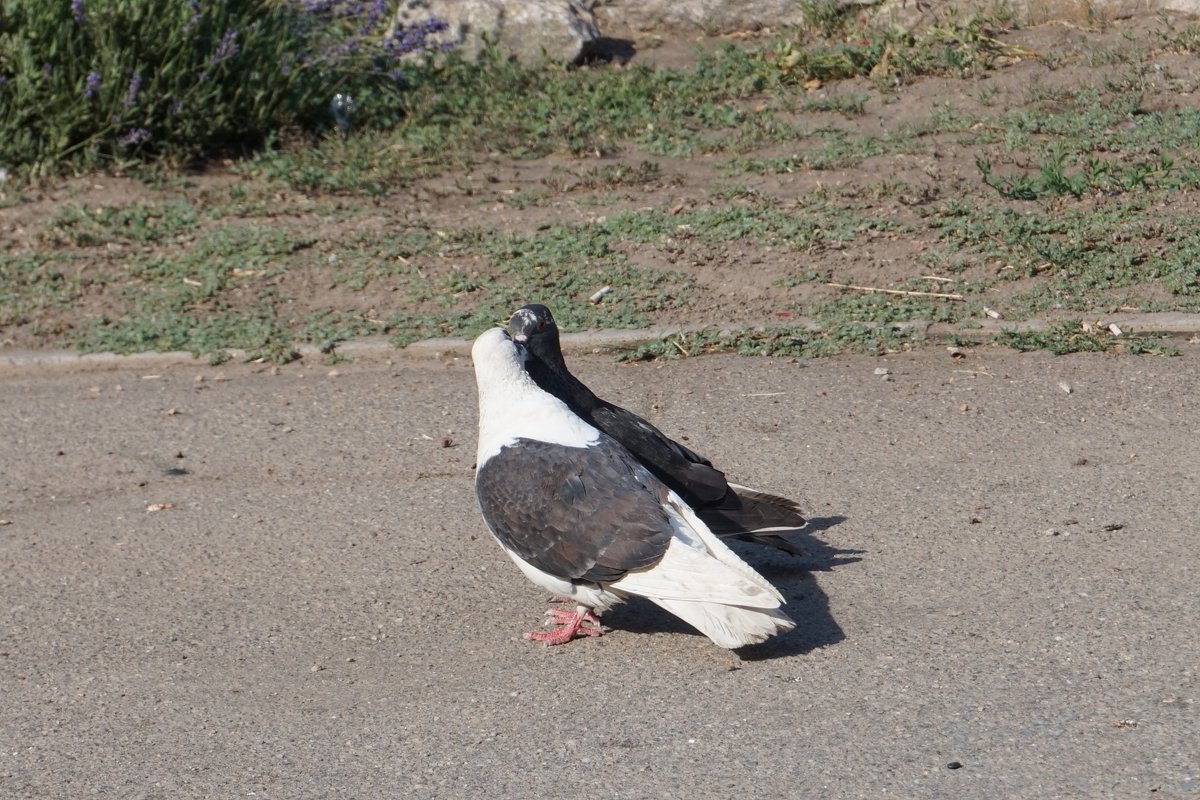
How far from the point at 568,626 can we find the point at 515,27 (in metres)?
7.77

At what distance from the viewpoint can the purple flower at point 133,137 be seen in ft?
32.7

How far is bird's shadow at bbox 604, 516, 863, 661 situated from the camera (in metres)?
4.72

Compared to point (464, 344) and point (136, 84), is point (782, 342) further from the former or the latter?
point (136, 84)

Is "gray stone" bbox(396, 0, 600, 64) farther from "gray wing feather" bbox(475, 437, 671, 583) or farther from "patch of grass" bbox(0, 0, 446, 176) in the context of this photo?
"gray wing feather" bbox(475, 437, 671, 583)

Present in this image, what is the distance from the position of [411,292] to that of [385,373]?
85 cm

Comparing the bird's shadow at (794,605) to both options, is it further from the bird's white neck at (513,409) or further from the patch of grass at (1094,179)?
the patch of grass at (1094,179)

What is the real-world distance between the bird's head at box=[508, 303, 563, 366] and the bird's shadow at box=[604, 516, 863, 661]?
38.9 inches

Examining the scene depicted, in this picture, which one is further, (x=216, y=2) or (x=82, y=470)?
(x=216, y=2)

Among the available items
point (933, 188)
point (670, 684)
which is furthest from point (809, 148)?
point (670, 684)

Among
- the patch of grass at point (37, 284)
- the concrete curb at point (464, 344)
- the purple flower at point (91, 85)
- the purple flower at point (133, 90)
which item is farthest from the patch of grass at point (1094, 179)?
the purple flower at point (91, 85)

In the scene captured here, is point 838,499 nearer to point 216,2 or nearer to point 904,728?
point 904,728

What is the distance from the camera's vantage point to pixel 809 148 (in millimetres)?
9805

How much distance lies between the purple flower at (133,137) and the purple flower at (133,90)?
0.62ft

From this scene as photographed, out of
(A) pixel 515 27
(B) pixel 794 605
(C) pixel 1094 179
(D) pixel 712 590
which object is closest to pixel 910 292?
(C) pixel 1094 179
